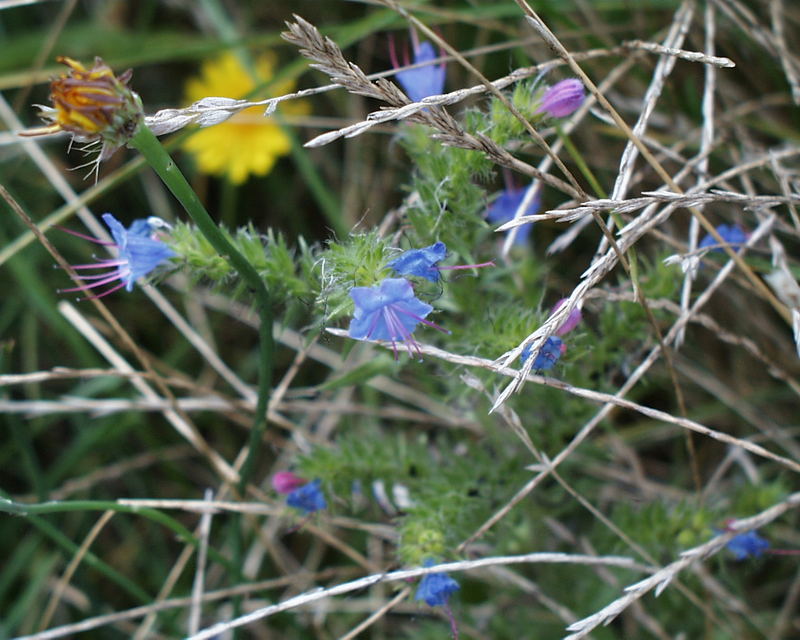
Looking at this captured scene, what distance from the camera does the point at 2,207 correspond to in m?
2.34

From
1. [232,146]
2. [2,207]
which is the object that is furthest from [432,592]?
[232,146]

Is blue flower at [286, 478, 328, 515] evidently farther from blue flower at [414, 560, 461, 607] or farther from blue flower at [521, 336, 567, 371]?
blue flower at [521, 336, 567, 371]

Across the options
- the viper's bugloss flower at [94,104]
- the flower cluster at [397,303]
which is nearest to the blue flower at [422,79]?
the flower cluster at [397,303]

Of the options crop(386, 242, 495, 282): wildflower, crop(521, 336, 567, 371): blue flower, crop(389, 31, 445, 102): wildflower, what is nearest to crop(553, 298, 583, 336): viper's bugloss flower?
crop(521, 336, 567, 371): blue flower

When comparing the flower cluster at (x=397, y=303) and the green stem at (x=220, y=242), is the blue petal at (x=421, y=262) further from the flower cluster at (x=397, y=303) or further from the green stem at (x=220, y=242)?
the green stem at (x=220, y=242)

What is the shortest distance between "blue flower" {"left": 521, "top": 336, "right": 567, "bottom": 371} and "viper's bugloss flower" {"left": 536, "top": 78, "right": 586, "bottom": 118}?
0.46m

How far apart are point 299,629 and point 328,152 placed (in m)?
1.79

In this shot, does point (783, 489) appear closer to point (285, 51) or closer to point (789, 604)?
point (789, 604)

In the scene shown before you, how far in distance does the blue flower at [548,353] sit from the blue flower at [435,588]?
44 cm

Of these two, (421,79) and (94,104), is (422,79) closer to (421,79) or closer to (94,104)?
(421,79)

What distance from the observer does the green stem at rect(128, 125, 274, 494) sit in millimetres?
1201

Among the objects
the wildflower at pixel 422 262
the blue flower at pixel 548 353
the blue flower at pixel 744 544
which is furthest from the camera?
the blue flower at pixel 744 544

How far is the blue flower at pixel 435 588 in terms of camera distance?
4.79 ft

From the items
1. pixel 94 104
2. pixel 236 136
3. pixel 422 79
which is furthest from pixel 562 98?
pixel 236 136
